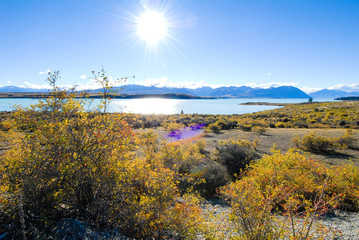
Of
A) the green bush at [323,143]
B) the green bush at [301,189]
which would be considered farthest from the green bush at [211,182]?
the green bush at [323,143]

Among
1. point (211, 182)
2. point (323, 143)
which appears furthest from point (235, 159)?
point (323, 143)

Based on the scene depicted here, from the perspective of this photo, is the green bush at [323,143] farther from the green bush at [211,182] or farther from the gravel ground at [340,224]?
the green bush at [211,182]

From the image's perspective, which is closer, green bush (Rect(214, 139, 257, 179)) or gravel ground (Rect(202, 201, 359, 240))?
gravel ground (Rect(202, 201, 359, 240))

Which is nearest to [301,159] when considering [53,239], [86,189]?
[86,189]

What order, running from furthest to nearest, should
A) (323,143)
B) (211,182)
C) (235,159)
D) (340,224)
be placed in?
1. (323,143)
2. (235,159)
3. (211,182)
4. (340,224)

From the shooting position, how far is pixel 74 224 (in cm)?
323

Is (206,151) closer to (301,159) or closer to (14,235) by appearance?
(301,159)

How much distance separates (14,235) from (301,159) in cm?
921

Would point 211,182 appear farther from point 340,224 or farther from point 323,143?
point 323,143

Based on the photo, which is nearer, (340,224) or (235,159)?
(340,224)

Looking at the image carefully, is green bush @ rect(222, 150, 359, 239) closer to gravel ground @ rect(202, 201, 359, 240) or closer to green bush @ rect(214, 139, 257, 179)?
gravel ground @ rect(202, 201, 359, 240)

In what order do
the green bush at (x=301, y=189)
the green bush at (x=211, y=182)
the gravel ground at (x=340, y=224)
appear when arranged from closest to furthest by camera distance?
the gravel ground at (x=340, y=224) → the green bush at (x=301, y=189) → the green bush at (x=211, y=182)

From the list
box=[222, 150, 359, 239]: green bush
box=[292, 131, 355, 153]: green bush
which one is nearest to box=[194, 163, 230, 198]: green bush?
box=[222, 150, 359, 239]: green bush

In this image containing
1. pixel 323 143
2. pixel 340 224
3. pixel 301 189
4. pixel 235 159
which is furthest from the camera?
pixel 323 143
